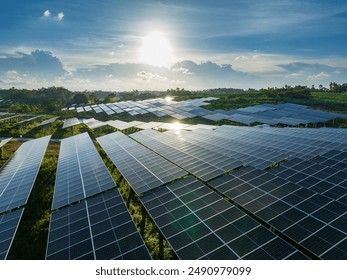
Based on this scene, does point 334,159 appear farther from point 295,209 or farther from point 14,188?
point 14,188

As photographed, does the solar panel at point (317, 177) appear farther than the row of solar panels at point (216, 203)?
Yes

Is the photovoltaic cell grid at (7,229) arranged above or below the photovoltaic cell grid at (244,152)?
below

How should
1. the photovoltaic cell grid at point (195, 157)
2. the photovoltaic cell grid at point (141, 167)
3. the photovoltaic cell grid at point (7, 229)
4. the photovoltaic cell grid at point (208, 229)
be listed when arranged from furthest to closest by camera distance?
the photovoltaic cell grid at point (195, 157) < the photovoltaic cell grid at point (141, 167) < the photovoltaic cell grid at point (7, 229) < the photovoltaic cell grid at point (208, 229)

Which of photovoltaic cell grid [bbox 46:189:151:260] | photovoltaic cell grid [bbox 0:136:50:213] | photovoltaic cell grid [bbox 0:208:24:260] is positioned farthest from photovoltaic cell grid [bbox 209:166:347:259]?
photovoltaic cell grid [bbox 0:136:50:213]

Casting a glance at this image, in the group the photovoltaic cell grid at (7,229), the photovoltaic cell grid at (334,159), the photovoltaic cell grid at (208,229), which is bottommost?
the photovoltaic cell grid at (7,229)

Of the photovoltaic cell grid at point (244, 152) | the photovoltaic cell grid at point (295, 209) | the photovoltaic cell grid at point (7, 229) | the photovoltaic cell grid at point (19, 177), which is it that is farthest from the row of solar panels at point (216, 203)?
the photovoltaic cell grid at point (19, 177)

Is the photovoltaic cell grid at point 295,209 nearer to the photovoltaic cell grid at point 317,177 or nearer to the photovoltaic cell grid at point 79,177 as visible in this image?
the photovoltaic cell grid at point 317,177

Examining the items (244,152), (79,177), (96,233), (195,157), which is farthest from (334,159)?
(79,177)

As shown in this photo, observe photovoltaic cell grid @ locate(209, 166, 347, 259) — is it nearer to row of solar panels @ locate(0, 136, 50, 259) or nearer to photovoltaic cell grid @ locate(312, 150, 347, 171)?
photovoltaic cell grid @ locate(312, 150, 347, 171)
